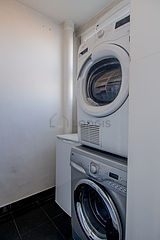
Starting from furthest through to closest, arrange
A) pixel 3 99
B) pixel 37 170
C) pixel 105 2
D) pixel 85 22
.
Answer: pixel 85 22, pixel 37 170, pixel 105 2, pixel 3 99

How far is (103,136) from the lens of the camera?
0.94 meters

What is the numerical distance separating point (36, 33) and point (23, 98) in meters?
0.90

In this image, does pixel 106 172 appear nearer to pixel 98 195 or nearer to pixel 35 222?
pixel 98 195

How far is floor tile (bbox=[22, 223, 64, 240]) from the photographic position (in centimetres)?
125

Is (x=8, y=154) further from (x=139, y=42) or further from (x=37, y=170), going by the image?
(x=139, y=42)

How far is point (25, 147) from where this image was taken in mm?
1687

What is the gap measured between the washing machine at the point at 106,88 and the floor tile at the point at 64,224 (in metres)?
0.99

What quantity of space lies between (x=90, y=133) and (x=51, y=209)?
4.18ft

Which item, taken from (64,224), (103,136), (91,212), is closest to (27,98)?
(103,136)

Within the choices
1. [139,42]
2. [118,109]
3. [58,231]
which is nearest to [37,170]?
[58,231]

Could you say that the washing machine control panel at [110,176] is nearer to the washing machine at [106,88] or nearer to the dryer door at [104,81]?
the washing machine at [106,88]

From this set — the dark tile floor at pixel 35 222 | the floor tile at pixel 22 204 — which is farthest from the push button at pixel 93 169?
the floor tile at pixel 22 204

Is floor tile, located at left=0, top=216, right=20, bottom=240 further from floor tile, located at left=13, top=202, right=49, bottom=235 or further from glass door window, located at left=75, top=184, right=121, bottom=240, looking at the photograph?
glass door window, located at left=75, top=184, right=121, bottom=240

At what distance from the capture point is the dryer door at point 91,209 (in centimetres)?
88
